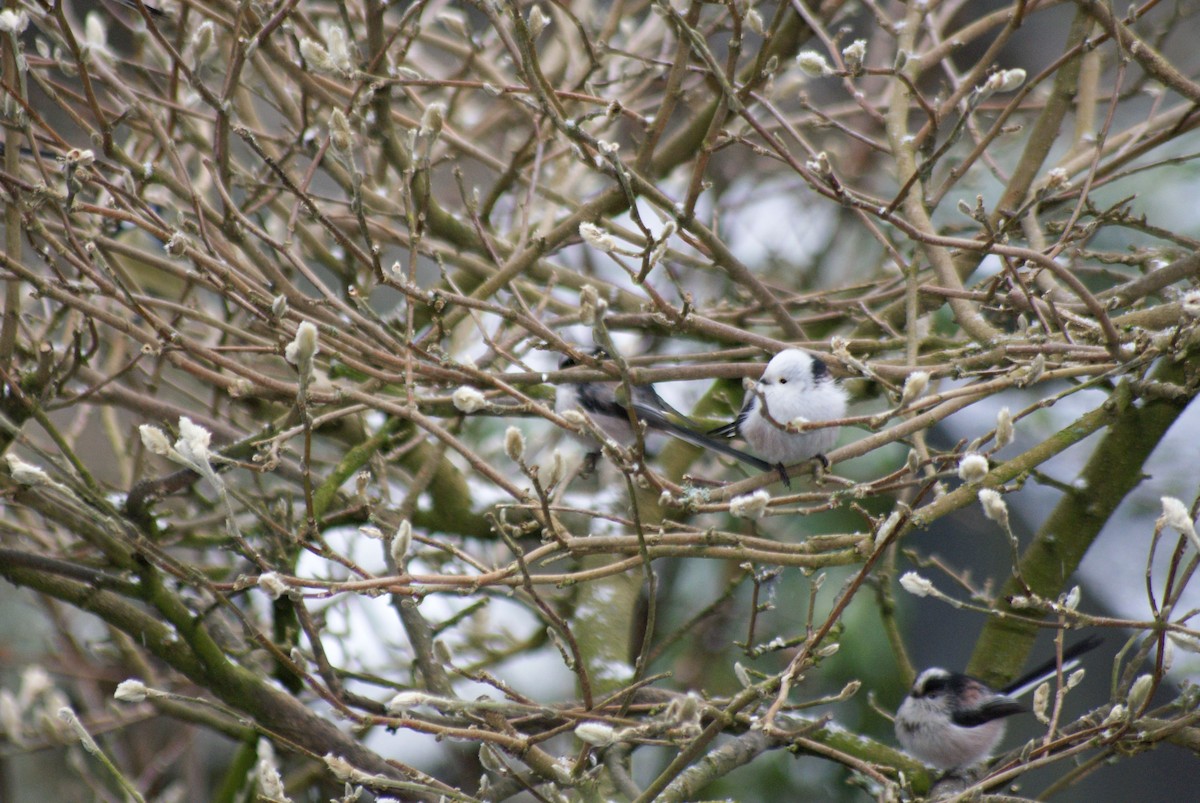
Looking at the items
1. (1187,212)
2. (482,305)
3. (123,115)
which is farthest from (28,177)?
(1187,212)

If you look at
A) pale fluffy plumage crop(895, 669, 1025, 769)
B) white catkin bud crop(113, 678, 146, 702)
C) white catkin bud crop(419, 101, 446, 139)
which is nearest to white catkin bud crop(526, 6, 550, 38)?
white catkin bud crop(419, 101, 446, 139)

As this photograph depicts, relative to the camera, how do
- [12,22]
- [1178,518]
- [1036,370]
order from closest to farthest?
1. [1178,518]
2. [1036,370]
3. [12,22]

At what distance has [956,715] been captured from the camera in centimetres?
250

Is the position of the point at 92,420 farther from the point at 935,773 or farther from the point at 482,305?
the point at 935,773

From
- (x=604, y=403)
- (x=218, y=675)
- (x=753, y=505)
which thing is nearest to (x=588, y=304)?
(x=753, y=505)

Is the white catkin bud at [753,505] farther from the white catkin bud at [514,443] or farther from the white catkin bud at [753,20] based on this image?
the white catkin bud at [753,20]

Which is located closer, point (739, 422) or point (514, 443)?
point (514, 443)

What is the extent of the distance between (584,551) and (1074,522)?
4.36 ft

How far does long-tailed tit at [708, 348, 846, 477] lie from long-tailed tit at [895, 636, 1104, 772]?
0.77 metres

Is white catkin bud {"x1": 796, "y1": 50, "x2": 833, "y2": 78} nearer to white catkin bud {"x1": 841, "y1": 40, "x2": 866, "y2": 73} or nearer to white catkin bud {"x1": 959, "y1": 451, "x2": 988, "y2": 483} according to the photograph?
white catkin bud {"x1": 841, "y1": 40, "x2": 866, "y2": 73}

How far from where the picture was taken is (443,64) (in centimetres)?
507

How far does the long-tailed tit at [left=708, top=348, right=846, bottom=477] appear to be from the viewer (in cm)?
212

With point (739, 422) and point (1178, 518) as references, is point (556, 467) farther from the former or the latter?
point (1178, 518)

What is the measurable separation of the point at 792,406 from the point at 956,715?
94 centimetres
